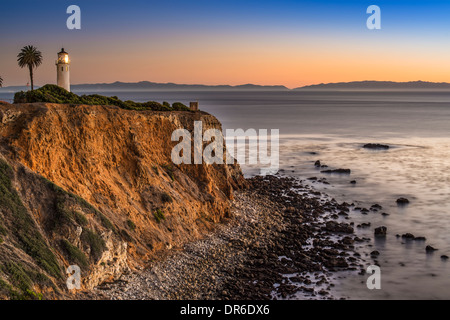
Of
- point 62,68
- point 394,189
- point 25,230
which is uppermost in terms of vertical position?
Result: point 62,68

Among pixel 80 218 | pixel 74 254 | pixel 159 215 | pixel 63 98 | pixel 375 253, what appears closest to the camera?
pixel 74 254

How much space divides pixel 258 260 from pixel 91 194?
514 inches

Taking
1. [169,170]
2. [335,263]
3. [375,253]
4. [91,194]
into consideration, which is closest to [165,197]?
[169,170]

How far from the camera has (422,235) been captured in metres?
42.2

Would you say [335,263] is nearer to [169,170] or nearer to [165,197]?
[165,197]

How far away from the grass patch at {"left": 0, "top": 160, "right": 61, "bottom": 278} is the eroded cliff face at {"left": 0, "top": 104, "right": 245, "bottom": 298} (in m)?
0.05

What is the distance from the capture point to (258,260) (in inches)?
1275

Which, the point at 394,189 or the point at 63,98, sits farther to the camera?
the point at 394,189

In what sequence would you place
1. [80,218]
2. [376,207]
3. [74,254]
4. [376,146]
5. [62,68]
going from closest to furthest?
[74,254] < [80,218] < [376,207] < [62,68] < [376,146]

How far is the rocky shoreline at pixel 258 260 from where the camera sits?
2640 cm

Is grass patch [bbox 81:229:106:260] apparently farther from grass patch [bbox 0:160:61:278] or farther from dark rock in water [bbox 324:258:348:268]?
dark rock in water [bbox 324:258:348:268]

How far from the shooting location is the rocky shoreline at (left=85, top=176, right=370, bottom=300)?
26405 millimetres
